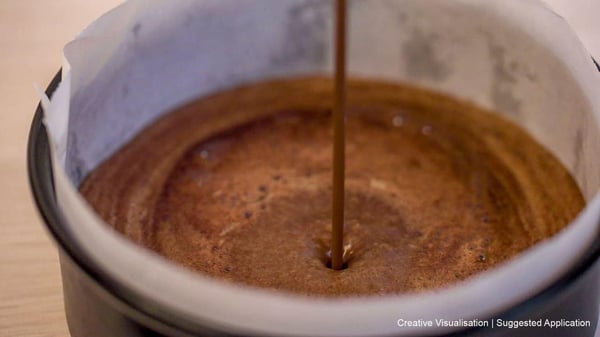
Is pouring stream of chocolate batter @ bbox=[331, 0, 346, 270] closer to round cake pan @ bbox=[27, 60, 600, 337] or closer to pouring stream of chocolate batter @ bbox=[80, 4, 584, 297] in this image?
pouring stream of chocolate batter @ bbox=[80, 4, 584, 297]

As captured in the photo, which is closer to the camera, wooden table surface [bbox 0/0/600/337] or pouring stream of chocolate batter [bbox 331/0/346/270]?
pouring stream of chocolate batter [bbox 331/0/346/270]

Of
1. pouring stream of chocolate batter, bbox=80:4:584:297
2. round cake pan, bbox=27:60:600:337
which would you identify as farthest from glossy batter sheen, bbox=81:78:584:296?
round cake pan, bbox=27:60:600:337

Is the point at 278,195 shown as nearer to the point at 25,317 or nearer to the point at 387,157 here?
the point at 387,157

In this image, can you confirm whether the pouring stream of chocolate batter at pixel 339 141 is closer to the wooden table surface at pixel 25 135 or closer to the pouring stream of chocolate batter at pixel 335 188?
the pouring stream of chocolate batter at pixel 335 188

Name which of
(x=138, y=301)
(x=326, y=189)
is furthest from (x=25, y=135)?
(x=138, y=301)

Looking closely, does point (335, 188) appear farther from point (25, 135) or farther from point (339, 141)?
point (25, 135)

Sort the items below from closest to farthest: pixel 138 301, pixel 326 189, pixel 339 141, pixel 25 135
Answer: pixel 138 301 < pixel 339 141 < pixel 326 189 < pixel 25 135
